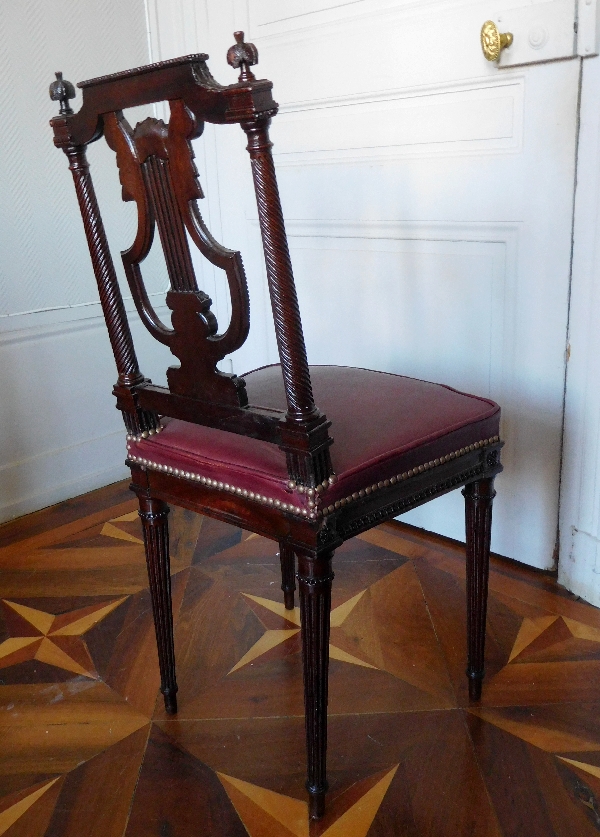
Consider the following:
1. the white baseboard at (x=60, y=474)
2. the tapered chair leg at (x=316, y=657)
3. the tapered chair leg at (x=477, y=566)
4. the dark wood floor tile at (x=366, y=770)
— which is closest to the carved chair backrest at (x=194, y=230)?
the tapered chair leg at (x=316, y=657)

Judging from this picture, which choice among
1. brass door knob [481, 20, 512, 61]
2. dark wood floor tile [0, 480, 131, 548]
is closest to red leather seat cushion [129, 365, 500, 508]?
brass door knob [481, 20, 512, 61]

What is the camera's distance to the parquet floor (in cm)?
100

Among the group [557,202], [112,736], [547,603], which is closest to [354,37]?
[557,202]

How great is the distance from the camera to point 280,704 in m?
1.20

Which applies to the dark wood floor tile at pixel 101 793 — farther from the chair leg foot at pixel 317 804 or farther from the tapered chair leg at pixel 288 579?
the tapered chair leg at pixel 288 579

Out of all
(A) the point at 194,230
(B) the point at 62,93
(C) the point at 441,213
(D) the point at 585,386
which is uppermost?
(B) the point at 62,93

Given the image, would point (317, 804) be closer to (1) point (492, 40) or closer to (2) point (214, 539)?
(2) point (214, 539)

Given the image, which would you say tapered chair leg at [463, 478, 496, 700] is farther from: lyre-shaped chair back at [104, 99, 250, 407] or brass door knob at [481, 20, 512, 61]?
brass door knob at [481, 20, 512, 61]

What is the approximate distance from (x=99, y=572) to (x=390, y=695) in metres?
0.71

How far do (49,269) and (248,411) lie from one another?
123cm

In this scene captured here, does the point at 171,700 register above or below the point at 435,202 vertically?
below

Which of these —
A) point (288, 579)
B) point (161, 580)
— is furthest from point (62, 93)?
point (288, 579)

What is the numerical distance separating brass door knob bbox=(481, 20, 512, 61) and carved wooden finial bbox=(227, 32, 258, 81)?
715mm

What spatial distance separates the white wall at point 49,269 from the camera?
181 cm
